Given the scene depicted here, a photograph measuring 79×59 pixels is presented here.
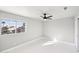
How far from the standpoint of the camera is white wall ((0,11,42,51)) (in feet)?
12.7

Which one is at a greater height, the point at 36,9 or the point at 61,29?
the point at 36,9

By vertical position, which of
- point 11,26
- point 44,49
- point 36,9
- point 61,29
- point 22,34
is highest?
point 36,9

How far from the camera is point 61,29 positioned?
702 cm

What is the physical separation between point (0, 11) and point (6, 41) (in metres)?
1.43

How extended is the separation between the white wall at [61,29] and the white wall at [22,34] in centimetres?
96

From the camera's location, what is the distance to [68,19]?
6.44 metres

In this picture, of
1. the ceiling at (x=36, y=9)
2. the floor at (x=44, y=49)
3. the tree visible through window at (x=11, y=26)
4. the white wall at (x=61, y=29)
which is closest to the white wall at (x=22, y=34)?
the tree visible through window at (x=11, y=26)

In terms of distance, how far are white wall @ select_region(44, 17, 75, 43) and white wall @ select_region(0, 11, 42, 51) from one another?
3.15ft

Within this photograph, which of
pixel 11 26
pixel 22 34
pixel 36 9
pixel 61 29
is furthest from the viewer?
pixel 61 29

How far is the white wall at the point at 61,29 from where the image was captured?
6273 mm

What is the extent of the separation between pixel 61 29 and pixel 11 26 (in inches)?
167

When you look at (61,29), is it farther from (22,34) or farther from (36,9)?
(36,9)

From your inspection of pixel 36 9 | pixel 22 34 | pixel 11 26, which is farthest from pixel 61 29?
pixel 11 26
